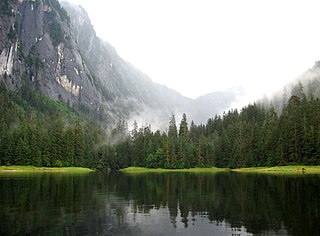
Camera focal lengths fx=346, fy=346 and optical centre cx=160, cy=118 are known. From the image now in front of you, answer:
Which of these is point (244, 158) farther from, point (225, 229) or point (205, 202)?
point (225, 229)

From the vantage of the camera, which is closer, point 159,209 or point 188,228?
point 188,228

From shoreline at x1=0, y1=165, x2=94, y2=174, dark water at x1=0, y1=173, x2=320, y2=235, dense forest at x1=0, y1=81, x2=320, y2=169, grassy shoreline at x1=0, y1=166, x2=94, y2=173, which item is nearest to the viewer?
dark water at x1=0, y1=173, x2=320, y2=235

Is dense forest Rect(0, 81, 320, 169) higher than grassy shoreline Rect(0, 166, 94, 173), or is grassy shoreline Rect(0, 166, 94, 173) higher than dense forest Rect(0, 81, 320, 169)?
dense forest Rect(0, 81, 320, 169)

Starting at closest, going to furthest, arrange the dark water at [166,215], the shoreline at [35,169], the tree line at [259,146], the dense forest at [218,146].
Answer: the dark water at [166,215]
the tree line at [259,146]
the dense forest at [218,146]
the shoreline at [35,169]

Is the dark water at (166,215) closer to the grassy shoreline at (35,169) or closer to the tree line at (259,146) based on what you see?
the tree line at (259,146)

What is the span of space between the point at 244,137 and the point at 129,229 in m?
155

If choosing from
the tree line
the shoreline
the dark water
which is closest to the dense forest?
the tree line

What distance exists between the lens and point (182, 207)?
41312 mm

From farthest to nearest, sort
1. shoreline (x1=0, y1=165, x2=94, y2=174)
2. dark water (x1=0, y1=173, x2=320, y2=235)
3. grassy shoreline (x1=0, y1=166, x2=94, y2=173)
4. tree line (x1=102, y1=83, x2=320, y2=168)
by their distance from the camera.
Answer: shoreline (x1=0, y1=165, x2=94, y2=174) → grassy shoreline (x1=0, y1=166, x2=94, y2=173) → tree line (x1=102, y1=83, x2=320, y2=168) → dark water (x1=0, y1=173, x2=320, y2=235)

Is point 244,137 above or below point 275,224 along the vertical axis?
above

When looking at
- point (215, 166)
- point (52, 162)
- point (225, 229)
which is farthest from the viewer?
point (215, 166)

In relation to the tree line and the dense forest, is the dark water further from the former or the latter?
the dense forest

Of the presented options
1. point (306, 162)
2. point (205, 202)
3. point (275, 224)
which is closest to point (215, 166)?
point (306, 162)

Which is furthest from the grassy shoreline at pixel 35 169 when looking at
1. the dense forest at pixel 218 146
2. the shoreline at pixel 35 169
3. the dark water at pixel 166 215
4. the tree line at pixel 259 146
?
the dark water at pixel 166 215
